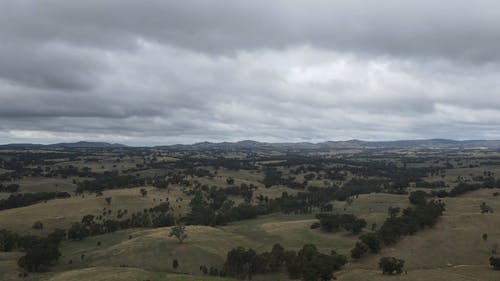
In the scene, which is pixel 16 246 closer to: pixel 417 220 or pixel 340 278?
pixel 340 278

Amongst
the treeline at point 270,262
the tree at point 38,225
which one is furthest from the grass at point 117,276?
the tree at point 38,225

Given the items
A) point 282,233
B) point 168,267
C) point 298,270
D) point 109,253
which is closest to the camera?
point 298,270

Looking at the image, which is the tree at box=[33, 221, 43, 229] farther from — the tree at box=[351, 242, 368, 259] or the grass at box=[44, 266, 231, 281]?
the tree at box=[351, 242, 368, 259]

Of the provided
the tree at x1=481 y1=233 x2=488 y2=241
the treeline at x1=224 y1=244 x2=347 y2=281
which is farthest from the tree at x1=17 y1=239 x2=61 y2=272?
the tree at x1=481 y1=233 x2=488 y2=241

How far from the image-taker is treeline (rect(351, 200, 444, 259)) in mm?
137000

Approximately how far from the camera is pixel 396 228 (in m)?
150

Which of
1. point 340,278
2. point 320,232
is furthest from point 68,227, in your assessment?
point 340,278

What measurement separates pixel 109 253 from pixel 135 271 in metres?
38.5

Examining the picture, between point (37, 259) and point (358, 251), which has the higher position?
point (358, 251)

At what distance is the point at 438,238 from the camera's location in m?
151

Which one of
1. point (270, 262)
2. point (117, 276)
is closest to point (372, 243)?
point (270, 262)

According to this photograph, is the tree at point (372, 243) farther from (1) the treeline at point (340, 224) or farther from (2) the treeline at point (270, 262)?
(1) the treeline at point (340, 224)

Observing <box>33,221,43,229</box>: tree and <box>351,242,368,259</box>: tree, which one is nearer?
<box>351,242,368,259</box>: tree

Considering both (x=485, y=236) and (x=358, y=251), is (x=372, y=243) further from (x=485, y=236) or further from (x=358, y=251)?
(x=485, y=236)
